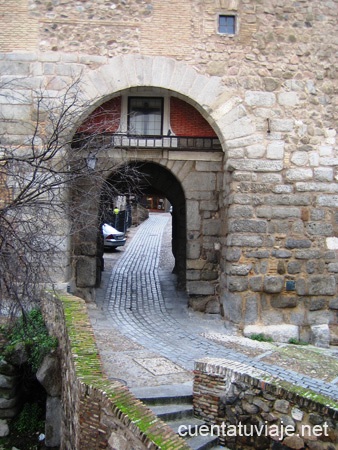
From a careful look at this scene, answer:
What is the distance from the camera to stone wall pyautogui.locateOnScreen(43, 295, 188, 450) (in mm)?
2916

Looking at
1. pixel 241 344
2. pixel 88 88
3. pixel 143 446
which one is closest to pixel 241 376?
pixel 143 446

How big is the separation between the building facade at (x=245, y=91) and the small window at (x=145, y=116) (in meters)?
0.56

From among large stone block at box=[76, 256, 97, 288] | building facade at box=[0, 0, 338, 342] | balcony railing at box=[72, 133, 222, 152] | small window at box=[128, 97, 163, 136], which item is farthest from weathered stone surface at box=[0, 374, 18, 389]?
small window at box=[128, 97, 163, 136]

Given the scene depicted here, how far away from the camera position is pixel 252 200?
294 inches

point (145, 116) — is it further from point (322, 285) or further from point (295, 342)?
point (295, 342)

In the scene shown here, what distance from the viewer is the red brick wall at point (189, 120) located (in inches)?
325

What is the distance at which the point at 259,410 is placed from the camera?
3771 mm

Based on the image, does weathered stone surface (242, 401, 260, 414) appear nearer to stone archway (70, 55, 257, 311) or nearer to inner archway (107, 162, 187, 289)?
stone archway (70, 55, 257, 311)

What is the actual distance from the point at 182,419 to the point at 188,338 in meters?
2.72

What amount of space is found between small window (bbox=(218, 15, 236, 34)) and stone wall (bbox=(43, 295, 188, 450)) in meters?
5.42

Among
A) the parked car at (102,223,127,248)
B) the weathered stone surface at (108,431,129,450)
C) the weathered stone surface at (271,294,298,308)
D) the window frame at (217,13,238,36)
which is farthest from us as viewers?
the parked car at (102,223,127,248)

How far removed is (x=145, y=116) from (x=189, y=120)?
806 mm

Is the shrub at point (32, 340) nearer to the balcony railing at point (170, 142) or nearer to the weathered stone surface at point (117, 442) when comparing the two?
the weathered stone surface at point (117, 442)

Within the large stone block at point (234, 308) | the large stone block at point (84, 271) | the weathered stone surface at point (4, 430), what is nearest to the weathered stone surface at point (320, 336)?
the large stone block at point (234, 308)
